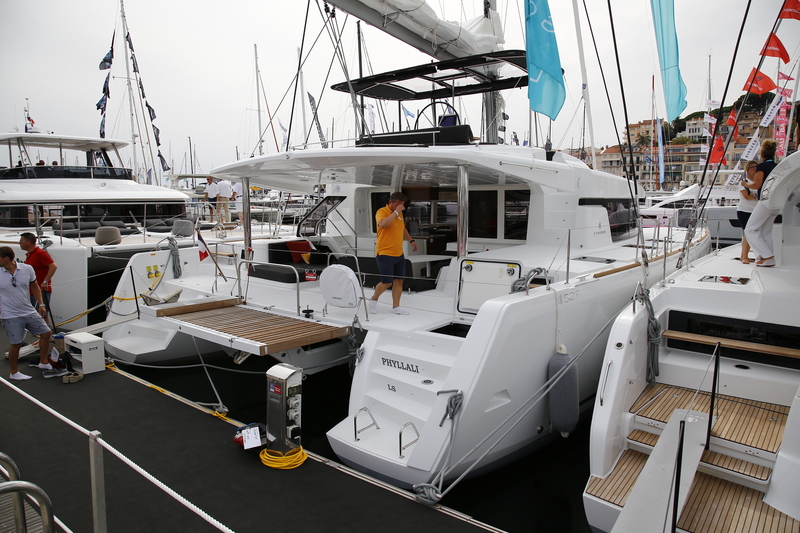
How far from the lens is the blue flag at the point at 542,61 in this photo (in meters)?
5.27

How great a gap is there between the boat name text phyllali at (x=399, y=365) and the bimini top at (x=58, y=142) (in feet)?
40.1

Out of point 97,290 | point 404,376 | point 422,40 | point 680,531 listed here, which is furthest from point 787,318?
point 97,290

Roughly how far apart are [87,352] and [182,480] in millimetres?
2937

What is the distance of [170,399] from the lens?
4809 mm

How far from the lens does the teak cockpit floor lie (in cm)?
311

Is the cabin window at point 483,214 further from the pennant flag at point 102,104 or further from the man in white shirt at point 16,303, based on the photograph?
the pennant flag at point 102,104

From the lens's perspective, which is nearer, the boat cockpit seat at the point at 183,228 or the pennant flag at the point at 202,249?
the pennant flag at the point at 202,249

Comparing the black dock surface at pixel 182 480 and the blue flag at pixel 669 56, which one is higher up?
the blue flag at pixel 669 56

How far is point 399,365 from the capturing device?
160 inches

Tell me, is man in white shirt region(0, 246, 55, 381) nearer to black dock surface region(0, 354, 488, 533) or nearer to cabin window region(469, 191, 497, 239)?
black dock surface region(0, 354, 488, 533)

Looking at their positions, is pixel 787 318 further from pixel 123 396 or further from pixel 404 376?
pixel 123 396

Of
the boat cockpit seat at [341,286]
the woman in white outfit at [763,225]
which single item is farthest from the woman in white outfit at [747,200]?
the boat cockpit seat at [341,286]

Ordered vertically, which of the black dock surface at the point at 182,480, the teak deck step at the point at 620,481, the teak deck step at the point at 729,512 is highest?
the teak deck step at the point at 729,512

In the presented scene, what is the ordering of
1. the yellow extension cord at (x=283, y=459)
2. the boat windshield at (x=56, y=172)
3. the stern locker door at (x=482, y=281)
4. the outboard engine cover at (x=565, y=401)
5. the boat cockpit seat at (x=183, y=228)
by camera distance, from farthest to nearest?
the boat windshield at (x=56, y=172)
the boat cockpit seat at (x=183, y=228)
the stern locker door at (x=482, y=281)
the outboard engine cover at (x=565, y=401)
the yellow extension cord at (x=283, y=459)
